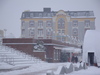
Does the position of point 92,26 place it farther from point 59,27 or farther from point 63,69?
point 63,69

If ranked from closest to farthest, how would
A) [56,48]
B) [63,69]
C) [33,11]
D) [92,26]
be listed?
[63,69], [56,48], [92,26], [33,11]

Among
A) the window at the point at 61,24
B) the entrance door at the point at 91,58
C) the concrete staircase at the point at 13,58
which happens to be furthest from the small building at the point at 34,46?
the window at the point at 61,24

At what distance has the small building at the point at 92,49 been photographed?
30203 mm

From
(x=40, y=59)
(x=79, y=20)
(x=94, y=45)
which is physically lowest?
(x=40, y=59)

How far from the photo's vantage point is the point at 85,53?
30.8 metres

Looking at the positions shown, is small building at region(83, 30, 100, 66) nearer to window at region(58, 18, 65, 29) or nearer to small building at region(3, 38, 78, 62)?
small building at region(3, 38, 78, 62)

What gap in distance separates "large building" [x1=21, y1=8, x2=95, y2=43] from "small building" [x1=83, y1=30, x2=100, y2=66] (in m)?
43.7

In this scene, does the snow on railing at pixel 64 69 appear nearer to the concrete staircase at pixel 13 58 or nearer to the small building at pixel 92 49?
the small building at pixel 92 49

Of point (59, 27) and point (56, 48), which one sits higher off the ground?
point (59, 27)

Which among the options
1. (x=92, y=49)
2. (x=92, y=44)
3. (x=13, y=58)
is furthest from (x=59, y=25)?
(x=13, y=58)

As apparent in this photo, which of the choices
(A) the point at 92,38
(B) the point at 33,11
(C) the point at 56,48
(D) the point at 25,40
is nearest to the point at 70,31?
(B) the point at 33,11

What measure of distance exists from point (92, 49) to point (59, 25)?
47.0 m

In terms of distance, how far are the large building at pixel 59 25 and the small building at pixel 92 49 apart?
4369 centimetres

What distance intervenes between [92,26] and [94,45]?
155 feet
